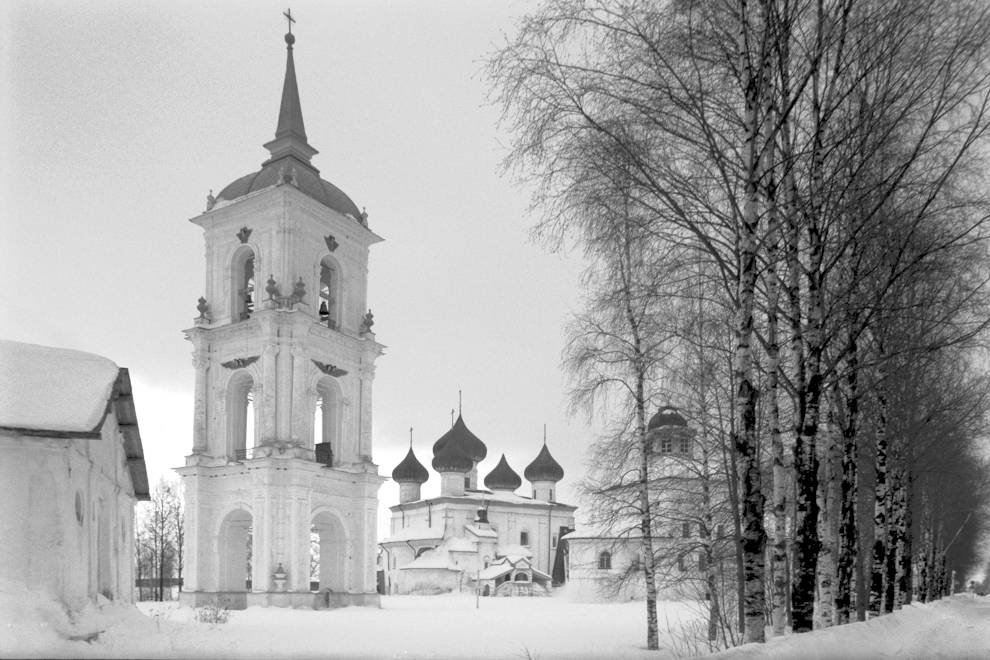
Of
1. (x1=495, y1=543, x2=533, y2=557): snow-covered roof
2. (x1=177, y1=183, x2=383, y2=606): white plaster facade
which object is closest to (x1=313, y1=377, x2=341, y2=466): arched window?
(x1=177, y1=183, x2=383, y2=606): white plaster facade

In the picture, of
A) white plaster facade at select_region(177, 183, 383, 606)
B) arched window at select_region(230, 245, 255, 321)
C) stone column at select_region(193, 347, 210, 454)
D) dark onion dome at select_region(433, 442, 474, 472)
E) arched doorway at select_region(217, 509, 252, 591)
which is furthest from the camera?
dark onion dome at select_region(433, 442, 474, 472)

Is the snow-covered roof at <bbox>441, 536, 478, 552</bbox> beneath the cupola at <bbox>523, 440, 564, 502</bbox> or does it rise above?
beneath

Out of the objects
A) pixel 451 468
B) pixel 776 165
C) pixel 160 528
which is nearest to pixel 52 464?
pixel 776 165

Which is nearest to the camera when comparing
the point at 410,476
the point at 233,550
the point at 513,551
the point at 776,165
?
the point at 776,165

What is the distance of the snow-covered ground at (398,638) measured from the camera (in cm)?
938

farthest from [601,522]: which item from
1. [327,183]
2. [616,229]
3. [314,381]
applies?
[327,183]

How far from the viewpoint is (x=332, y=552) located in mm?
39812

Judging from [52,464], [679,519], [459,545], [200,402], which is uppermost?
[200,402]

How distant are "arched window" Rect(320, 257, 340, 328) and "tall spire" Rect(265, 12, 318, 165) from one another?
5.37 meters

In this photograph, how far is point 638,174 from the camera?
11148mm

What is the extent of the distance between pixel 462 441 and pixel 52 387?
2525 inches

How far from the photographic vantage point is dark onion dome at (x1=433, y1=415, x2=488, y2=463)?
75.1 meters

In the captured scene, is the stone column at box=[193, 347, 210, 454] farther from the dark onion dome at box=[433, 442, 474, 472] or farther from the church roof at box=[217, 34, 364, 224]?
the dark onion dome at box=[433, 442, 474, 472]

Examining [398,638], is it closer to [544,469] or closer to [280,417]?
[280,417]
